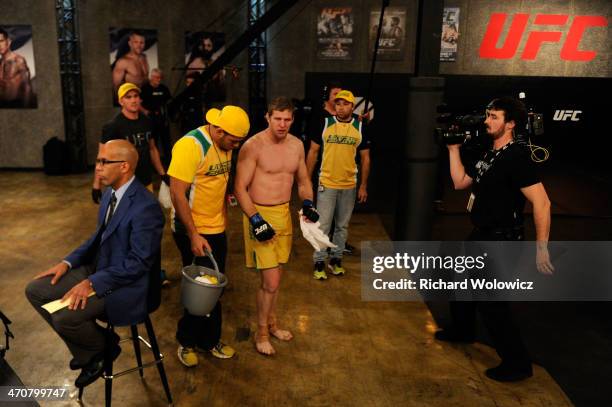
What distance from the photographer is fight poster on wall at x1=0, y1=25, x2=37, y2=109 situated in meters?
9.59

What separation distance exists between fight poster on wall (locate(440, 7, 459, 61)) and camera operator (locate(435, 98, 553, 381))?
31.3 feet

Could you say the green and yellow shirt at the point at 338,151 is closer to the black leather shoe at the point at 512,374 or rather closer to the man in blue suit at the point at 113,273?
the black leather shoe at the point at 512,374

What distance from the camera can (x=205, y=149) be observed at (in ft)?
11.1

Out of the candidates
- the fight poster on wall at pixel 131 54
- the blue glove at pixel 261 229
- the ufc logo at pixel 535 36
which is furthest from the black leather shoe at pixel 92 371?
the ufc logo at pixel 535 36

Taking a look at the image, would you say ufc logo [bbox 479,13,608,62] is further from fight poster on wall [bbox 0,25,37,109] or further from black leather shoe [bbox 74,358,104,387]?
black leather shoe [bbox 74,358,104,387]

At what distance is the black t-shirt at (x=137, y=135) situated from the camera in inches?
183

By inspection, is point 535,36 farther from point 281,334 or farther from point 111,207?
point 111,207

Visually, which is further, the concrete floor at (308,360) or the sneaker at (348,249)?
the sneaker at (348,249)

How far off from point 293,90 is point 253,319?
337 inches

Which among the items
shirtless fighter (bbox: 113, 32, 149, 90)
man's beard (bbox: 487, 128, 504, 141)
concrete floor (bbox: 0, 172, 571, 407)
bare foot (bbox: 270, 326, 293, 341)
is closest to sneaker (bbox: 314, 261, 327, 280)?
concrete floor (bbox: 0, 172, 571, 407)

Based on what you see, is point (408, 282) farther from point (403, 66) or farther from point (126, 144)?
point (403, 66)

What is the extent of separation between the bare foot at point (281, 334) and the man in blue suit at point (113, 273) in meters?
1.27

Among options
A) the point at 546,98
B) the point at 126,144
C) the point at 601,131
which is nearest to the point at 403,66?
the point at 546,98

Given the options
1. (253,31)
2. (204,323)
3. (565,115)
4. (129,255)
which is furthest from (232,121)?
(565,115)
